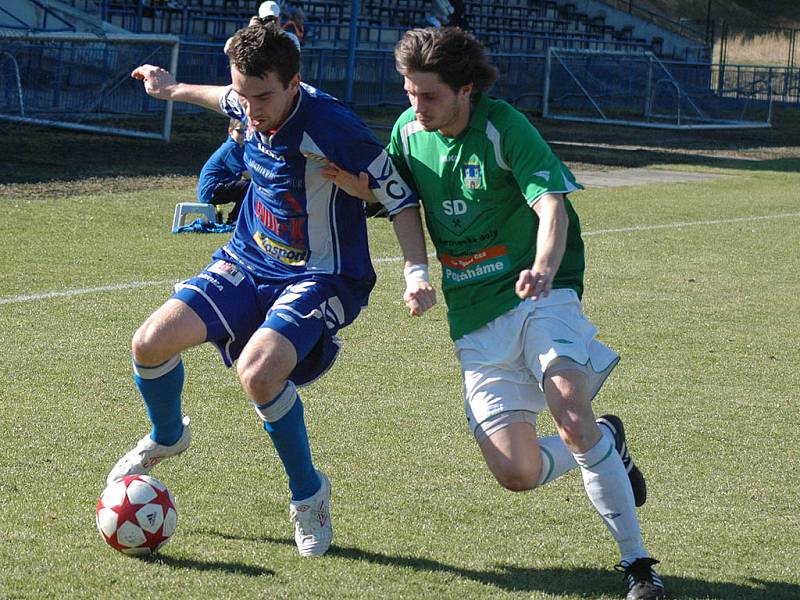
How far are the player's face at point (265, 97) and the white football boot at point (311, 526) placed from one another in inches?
51.2

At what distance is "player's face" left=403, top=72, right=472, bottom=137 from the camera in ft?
13.7

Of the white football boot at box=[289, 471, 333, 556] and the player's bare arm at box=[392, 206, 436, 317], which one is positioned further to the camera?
the white football boot at box=[289, 471, 333, 556]

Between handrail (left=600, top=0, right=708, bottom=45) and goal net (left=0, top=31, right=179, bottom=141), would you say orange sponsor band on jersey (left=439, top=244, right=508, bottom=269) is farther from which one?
handrail (left=600, top=0, right=708, bottom=45)

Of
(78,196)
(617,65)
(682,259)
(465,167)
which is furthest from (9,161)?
(617,65)

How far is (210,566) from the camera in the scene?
13.6ft

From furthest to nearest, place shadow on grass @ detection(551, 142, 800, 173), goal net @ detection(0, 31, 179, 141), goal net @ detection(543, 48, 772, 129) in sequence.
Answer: goal net @ detection(543, 48, 772, 129) < shadow on grass @ detection(551, 142, 800, 173) < goal net @ detection(0, 31, 179, 141)

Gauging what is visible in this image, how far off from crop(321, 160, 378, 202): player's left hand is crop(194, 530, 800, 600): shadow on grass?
1.21 meters

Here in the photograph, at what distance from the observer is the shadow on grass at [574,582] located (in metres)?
4.07

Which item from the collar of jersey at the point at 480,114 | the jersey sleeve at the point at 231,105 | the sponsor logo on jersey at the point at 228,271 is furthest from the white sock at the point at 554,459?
the jersey sleeve at the point at 231,105

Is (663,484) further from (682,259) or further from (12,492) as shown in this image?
(682,259)

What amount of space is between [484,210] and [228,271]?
954mm

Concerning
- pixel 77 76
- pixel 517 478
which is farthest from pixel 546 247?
pixel 77 76

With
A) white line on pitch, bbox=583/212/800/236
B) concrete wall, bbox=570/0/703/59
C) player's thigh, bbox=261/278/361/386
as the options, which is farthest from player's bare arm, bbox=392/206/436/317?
concrete wall, bbox=570/0/703/59

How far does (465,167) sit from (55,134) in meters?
14.7
